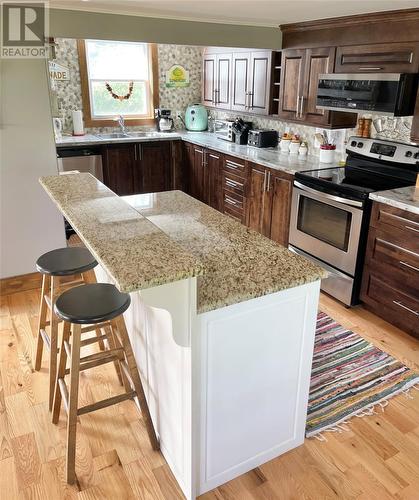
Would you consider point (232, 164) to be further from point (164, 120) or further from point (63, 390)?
point (63, 390)

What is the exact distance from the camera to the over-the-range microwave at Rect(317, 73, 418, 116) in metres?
2.90

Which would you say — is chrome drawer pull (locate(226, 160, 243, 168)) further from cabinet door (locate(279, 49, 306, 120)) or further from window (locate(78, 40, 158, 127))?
window (locate(78, 40, 158, 127))

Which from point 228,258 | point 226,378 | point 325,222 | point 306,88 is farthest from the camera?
point 306,88

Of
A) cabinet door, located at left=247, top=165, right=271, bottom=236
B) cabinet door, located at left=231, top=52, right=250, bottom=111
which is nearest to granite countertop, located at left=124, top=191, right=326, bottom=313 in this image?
cabinet door, located at left=247, top=165, right=271, bottom=236

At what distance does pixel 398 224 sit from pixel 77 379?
214cm

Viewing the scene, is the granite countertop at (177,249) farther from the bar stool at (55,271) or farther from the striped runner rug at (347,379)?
the striped runner rug at (347,379)

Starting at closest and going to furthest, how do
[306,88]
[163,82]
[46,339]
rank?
[46,339] < [306,88] < [163,82]

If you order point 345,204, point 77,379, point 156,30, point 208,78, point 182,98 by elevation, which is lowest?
point 77,379

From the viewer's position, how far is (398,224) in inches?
109

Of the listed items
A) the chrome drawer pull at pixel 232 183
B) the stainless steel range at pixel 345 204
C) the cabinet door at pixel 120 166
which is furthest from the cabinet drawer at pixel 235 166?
the cabinet door at pixel 120 166

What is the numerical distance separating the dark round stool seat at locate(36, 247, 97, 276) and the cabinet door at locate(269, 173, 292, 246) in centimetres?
197

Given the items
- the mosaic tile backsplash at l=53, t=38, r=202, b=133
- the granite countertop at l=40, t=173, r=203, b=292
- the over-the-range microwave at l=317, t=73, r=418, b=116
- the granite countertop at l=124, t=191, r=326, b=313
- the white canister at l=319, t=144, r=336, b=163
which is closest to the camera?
the granite countertop at l=40, t=173, r=203, b=292

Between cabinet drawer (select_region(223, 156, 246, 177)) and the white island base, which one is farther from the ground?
A: cabinet drawer (select_region(223, 156, 246, 177))

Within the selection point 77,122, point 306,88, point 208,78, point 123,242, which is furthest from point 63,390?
point 208,78
